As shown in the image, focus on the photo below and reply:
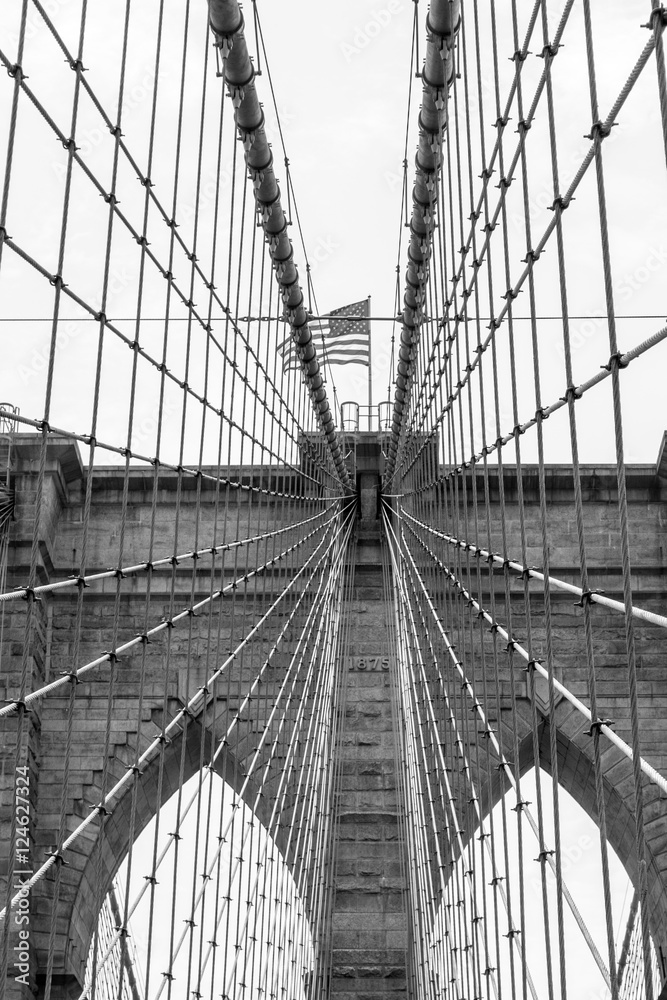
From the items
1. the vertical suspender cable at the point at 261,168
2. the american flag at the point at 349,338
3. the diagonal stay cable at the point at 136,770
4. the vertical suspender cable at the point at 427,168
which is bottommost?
the diagonal stay cable at the point at 136,770

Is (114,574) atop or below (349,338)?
below

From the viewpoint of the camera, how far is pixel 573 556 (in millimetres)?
16484

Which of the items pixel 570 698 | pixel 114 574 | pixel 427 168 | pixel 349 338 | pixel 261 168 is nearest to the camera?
pixel 570 698

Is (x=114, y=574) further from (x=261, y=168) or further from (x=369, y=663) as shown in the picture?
(x=369, y=663)

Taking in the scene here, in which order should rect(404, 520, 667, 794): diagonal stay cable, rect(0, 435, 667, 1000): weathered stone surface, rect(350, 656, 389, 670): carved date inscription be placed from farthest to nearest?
rect(350, 656, 389, 670): carved date inscription → rect(0, 435, 667, 1000): weathered stone surface → rect(404, 520, 667, 794): diagonal stay cable

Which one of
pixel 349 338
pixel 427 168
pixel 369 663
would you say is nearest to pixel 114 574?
pixel 427 168

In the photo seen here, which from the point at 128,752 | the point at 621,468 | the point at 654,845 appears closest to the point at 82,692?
the point at 128,752

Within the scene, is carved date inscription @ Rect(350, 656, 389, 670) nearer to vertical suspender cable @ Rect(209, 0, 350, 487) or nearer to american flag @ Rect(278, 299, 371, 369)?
vertical suspender cable @ Rect(209, 0, 350, 487)

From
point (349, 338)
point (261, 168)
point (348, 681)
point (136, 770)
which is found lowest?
point (136, 770)

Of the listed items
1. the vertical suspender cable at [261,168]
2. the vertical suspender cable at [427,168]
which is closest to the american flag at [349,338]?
the vertical suspender cable at [427,168]

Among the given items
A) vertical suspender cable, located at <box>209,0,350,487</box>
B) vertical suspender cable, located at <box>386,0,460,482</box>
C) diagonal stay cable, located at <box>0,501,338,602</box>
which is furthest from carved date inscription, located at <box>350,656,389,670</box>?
vertical suspender cable, located at <box>209,0,350,487</box>

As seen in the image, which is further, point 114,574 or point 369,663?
point 369,663

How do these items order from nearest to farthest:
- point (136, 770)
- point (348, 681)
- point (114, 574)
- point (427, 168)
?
point (114, 574) < point (136, 770) < point (427, 168) < point (348, 681)

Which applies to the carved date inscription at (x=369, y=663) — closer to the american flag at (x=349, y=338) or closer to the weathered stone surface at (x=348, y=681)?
the weathered stone surface at (x=348, y=681)
